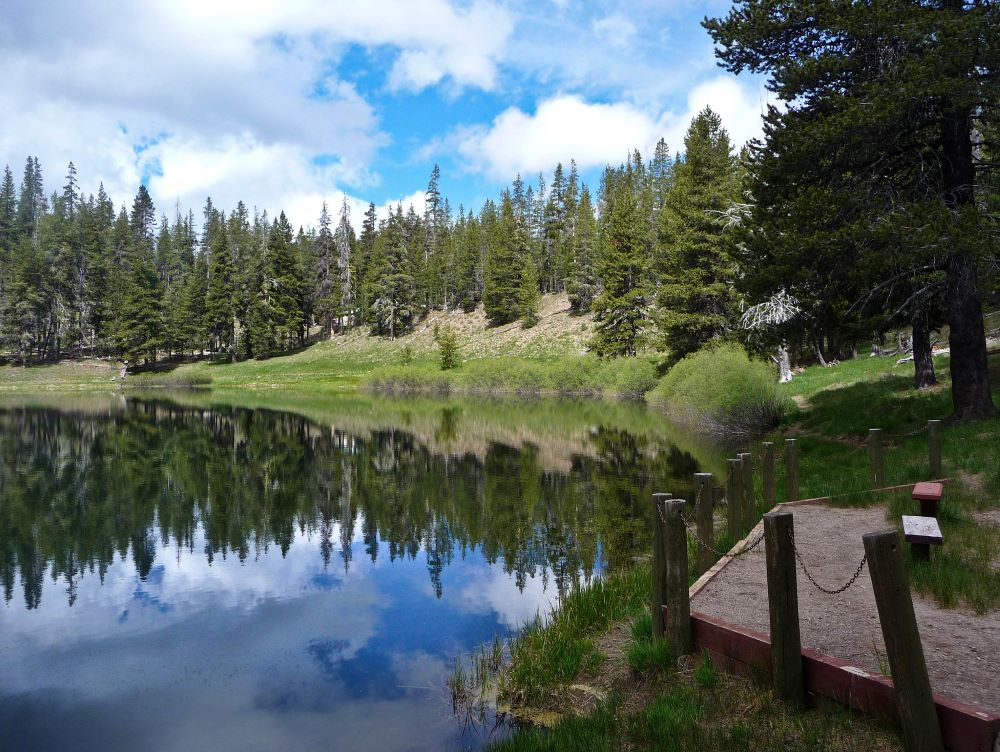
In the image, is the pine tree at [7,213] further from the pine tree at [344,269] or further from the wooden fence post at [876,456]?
the wooden fence post at [876,456]

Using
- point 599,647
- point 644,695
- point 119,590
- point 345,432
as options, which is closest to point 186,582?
point 119,590

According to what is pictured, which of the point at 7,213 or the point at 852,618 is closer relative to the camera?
the point at 852,618

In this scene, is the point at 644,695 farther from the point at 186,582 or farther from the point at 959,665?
the point at 186,582

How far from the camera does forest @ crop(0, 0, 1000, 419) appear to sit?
14.8m

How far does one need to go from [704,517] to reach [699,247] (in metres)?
33.7

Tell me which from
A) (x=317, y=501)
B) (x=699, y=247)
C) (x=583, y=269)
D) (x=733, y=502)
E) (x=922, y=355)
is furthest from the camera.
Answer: (x=583, y=269)

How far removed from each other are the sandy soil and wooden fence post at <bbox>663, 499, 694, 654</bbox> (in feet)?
2.00

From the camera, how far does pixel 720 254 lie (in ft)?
129

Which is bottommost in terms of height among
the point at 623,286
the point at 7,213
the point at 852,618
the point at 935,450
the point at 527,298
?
the point at 852,618

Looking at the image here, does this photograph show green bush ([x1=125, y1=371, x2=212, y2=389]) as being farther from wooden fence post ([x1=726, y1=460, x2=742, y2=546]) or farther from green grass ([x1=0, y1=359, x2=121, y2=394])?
wooden fence post ([x1=726, y1=460, x2=742, y2=546])

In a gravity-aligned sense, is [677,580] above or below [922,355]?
below

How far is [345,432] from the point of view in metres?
36.2

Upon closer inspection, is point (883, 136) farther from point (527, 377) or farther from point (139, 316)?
point (139, 316)

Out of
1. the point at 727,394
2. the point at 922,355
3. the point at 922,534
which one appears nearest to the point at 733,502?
the point at 922,534
